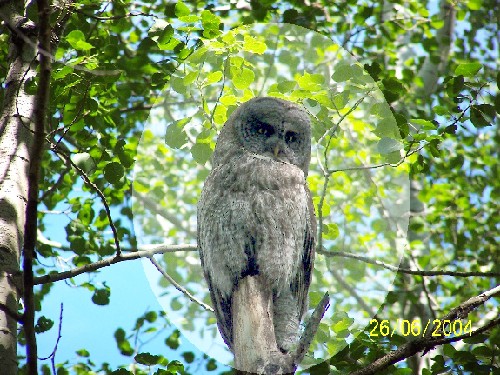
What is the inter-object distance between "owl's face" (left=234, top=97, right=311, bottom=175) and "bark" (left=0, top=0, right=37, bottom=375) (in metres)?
0.84

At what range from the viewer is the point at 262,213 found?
85.4 inches

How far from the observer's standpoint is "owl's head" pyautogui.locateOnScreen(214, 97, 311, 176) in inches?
93.5

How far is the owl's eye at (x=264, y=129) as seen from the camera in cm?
239

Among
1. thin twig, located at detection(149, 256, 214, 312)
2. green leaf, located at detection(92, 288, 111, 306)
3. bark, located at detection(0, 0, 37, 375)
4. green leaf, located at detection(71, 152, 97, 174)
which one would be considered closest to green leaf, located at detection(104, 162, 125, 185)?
green leaf, located at detection(71, 152, 97, 174)

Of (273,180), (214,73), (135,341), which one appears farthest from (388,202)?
(135,341)

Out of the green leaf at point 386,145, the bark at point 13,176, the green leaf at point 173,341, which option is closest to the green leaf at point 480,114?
the green leaf at point 386,145

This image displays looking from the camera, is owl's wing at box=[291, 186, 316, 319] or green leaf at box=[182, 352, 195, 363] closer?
owl's wing at box=[291, 186, 316, 319]

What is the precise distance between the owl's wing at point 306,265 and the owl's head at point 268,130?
208 millimetres

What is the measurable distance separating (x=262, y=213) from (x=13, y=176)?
51.3 inches

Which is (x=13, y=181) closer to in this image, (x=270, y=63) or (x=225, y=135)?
(x=225, y=135)

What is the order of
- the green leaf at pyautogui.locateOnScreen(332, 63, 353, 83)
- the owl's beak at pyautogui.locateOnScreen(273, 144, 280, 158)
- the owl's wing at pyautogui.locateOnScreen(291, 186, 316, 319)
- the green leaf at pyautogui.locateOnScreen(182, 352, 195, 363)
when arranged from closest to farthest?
the owl's wing at pyautogui.locateOnScreen(291, 186, 316, 319), the owl's beak at pyautogui.locateOnScreen(273, 144, 280, 158), the green leaf at pyautogui.locateOnScreen(332, 63, 353, 83), the green leaf at pyautogui.locateOnScreen(182, 352, 195, 363)

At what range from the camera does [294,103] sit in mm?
2451

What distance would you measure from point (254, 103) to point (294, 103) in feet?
0.58
